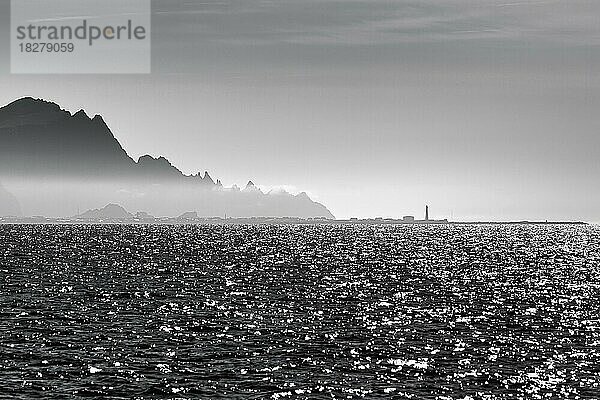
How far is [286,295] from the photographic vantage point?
4665 inches

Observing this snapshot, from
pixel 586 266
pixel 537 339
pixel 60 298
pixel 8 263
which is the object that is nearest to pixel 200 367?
pixel 537 339

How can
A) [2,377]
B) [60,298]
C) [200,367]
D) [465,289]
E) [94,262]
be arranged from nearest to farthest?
[2,377]
[200,367]
[60,298]
[465,289]
[94,262]

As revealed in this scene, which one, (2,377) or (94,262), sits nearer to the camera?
(2,377)

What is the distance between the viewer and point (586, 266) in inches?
7648

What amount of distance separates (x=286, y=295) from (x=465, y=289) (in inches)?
1230

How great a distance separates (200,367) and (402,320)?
34.7 metres

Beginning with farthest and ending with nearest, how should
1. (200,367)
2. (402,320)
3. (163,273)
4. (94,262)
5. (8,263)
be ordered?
(94,262) < (8,263) < (163,273) < (402,320) < (200,367)

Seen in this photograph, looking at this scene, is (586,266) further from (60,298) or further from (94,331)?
(94,331)

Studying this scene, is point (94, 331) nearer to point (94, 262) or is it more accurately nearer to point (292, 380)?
point (292, 380)

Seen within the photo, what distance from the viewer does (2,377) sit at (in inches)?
2254

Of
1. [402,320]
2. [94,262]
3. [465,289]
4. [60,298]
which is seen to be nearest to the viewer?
[402,320]

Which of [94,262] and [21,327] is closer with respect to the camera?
[21,327]

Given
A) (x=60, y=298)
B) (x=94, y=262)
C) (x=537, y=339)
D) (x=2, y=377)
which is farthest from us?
(x=94, y=262)

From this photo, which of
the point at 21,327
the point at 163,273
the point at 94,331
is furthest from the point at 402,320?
the point at 163,273
